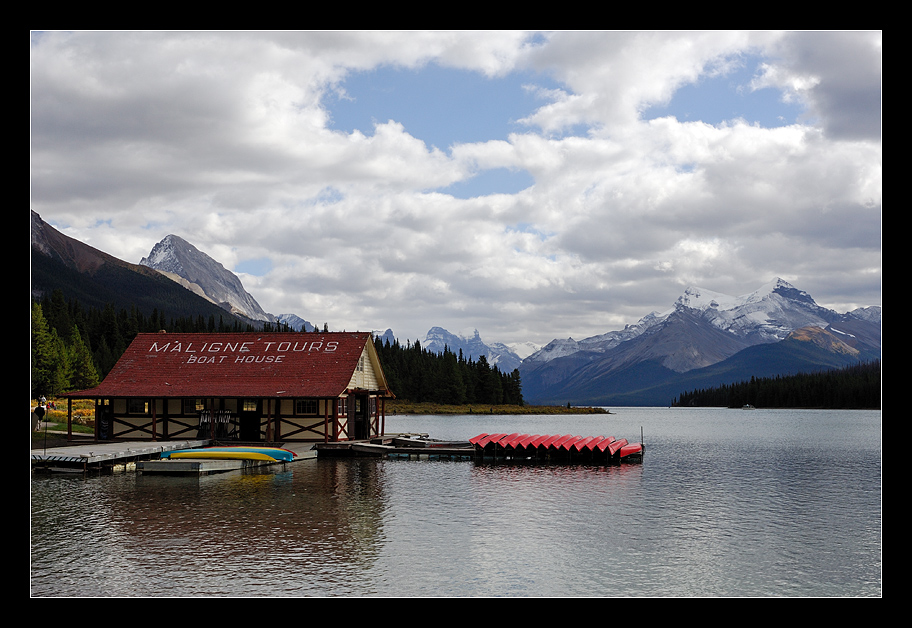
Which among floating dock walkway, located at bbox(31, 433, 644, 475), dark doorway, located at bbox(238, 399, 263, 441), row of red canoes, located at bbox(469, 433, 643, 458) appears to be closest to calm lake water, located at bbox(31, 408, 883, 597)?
floating dock walkway, located at bbox(31, 433, 644, 475)

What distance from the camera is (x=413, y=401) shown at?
162 metres

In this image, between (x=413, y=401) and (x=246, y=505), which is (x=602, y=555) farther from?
(x=413, y=401)

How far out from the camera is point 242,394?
5134cm

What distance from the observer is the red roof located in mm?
Result: 52562

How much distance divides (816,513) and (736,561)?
442 inches

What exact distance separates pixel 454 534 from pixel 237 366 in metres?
35.9

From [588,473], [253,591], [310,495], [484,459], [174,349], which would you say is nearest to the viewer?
[253,591]

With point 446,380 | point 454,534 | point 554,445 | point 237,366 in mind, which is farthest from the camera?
point 446,380

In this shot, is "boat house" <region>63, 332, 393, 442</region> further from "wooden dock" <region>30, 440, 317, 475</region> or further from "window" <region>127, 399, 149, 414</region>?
"wooden dock" <region>30, 440, 317, 475</region>

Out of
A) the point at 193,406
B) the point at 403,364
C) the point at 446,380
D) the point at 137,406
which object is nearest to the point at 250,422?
the point at 193,406

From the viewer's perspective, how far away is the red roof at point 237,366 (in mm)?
52562

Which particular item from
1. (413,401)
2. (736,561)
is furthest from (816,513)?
(413,401)

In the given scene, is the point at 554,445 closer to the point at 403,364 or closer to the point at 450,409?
the point at 450,409
